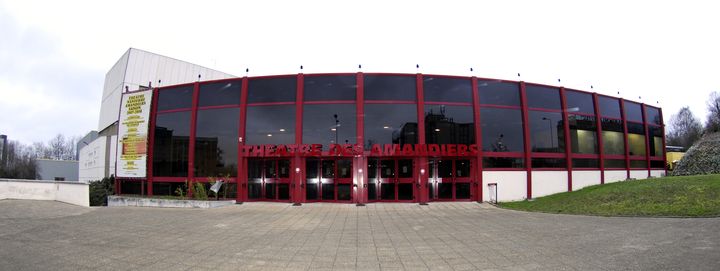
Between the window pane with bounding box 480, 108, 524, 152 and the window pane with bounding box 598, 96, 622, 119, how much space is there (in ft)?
24.1

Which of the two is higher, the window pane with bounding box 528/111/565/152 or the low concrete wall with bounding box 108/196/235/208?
the window pane with bounding box 528/111/565/152

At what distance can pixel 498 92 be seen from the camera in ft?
70.8

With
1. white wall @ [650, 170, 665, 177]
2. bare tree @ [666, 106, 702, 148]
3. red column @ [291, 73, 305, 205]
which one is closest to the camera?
red column @ [291, 73, 305, 205]

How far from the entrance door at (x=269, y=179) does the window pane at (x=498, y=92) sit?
1167 cm

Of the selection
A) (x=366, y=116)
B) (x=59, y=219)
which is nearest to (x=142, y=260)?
(x=59, y=219)

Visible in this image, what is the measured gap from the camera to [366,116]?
66.0 ft

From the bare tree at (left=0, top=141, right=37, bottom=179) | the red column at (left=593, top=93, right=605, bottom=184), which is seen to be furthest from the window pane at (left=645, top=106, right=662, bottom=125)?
the bare tree at (left=0, top=141, right=37, bottom=179)

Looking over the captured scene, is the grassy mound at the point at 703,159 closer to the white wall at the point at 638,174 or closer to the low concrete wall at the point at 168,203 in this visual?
the white wall at the point at 638,174

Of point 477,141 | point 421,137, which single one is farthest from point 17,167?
point 477,141

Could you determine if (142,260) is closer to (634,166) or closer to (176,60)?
(176,60)

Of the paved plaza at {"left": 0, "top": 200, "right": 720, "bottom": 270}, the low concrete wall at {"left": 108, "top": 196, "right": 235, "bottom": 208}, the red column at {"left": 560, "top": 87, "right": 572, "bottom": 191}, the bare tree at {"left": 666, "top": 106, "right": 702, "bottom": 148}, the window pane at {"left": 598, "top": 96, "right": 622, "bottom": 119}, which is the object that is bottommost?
the paved plaza at {"left": 0, "top": 200, "right": 720, "bottom": 270}

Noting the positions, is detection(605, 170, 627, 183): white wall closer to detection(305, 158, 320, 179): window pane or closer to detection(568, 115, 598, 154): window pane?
detection(568, 115, 598, 154): window pane

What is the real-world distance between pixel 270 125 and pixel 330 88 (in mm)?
3901

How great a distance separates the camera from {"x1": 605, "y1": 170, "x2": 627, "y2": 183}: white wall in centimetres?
2392
